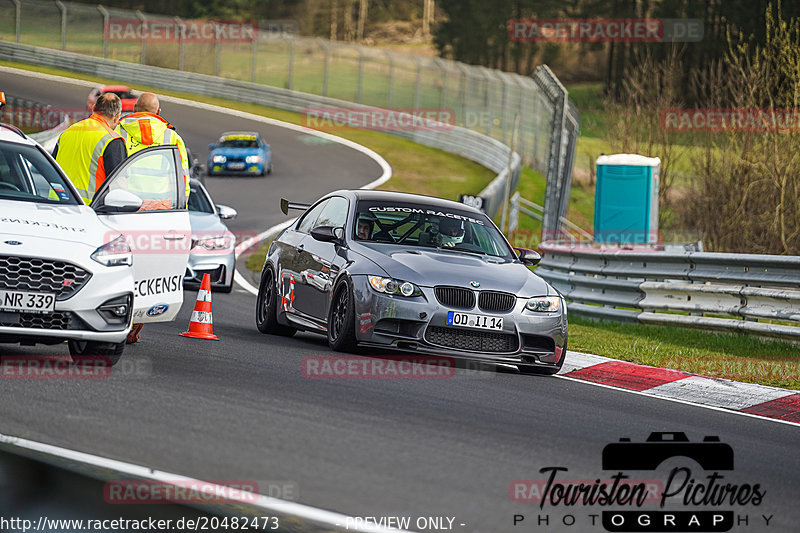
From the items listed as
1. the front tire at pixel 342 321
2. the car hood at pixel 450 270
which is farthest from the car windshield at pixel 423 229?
the front tire at pixel 342 321

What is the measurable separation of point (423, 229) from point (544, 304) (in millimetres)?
1480

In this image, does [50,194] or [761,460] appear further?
[50,194]

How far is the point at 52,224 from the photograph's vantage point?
8.63 m

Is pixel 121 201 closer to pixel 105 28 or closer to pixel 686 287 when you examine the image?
pixel 686 287

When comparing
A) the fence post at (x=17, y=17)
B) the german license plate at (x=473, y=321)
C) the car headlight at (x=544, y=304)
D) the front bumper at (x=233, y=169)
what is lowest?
the front bumper at (x=233, y=169)

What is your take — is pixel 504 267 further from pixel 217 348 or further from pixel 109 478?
pixel 109 478

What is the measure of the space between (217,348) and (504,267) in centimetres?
259

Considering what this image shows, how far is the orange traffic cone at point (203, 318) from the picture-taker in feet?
36.5

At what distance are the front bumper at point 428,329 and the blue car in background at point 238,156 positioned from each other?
82.9ft

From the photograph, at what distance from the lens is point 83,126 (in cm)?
1085

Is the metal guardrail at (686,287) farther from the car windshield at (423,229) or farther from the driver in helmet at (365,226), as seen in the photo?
the driver in helmet at (365,226)

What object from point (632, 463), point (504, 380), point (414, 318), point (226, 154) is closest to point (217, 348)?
point (414, 318)

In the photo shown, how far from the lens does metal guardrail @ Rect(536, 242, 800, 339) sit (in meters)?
13.8

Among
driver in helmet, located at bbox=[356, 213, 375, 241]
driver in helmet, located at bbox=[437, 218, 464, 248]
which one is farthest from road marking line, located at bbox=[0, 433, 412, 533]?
driver in helmet, located at bbox=[437, 218, 464, 248]
